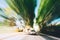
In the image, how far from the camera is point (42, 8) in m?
1.90

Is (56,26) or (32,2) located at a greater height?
(32,2)

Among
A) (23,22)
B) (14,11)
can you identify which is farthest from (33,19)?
(14,11)

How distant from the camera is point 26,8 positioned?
1854 millimetres

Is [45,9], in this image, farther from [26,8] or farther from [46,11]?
[26,8]

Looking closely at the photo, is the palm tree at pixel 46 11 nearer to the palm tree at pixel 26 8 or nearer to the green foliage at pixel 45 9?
the green foliage at pixel 45 9

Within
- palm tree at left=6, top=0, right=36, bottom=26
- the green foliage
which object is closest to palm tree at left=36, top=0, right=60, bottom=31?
the green foliage

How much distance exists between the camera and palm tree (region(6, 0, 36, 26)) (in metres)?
1.84

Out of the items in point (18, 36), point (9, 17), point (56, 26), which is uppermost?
point (9, 17)

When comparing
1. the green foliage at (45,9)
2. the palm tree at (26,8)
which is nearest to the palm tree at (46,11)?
the green foliage at (45,9)

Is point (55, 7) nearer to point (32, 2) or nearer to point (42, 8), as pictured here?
point (42, 8)

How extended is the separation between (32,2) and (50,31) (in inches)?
18.8

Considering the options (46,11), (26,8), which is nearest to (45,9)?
(46,11)

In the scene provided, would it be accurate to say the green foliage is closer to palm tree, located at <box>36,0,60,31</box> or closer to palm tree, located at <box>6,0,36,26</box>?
palm tree, located at <box>36,0,60,31</box>

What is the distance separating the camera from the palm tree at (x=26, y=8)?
1.84m
